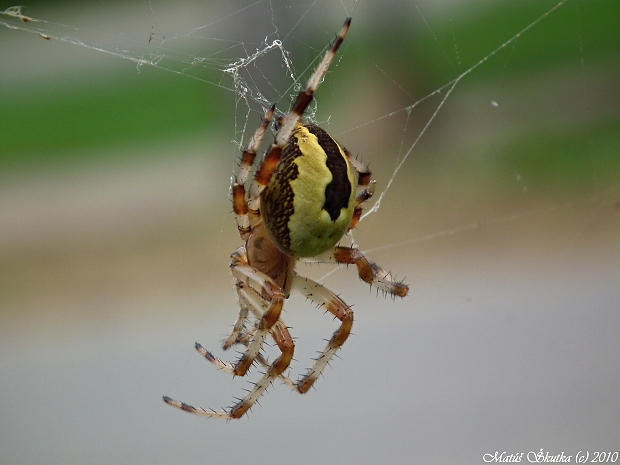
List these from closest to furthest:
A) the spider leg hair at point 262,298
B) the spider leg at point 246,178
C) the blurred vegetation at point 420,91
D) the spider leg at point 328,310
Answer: the spider leg at point 246,178
the spider leg hair at point 262,298
the spider leg at point 328,310
the blurred vegetation at point 420,91

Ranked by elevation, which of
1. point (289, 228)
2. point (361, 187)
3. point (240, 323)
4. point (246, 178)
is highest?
point (361, 187)

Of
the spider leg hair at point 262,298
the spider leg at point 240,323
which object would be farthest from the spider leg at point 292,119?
the spider leg at point 240,323

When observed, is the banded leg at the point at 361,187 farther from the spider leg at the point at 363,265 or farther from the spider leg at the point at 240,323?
the spider leg at the point at 240,323

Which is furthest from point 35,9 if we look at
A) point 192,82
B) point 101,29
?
point 192,82

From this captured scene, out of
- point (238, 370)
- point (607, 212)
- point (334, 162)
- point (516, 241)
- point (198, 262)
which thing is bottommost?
point (238, 370)

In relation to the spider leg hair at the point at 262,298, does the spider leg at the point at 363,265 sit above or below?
above

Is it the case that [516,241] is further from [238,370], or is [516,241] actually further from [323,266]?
[238,370]

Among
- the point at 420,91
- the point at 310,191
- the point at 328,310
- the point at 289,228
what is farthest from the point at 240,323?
the point at 420,91

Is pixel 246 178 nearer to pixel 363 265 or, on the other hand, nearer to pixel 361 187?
pixel 361 187
